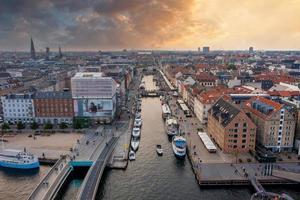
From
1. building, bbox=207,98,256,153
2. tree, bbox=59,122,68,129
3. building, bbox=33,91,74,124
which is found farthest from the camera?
building, bbox=33,91,74,124

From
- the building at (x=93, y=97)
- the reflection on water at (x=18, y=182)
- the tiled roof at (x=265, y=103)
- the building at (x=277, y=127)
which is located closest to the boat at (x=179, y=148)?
the building at (x=277, y=127)

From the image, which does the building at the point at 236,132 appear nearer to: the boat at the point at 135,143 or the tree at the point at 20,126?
the boat at the point at 135,143

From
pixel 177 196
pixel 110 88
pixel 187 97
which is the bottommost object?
pixel 177 196

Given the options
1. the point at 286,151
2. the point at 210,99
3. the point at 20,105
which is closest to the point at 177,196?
the point at 286,151

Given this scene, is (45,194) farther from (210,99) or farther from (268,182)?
(210,99)

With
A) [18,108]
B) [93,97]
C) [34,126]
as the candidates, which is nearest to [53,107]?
[34,126]

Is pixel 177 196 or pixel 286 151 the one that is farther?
pixel 286 151

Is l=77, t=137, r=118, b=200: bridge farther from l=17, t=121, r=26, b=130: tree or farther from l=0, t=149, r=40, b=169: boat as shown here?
l=17, t=121, r=26, b=130: tree

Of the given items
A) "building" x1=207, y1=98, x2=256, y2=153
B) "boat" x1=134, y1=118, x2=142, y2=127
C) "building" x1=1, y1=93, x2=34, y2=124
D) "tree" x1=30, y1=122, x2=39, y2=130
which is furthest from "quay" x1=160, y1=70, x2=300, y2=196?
"building" x1=1, y1=93, x2=34, y2=124
